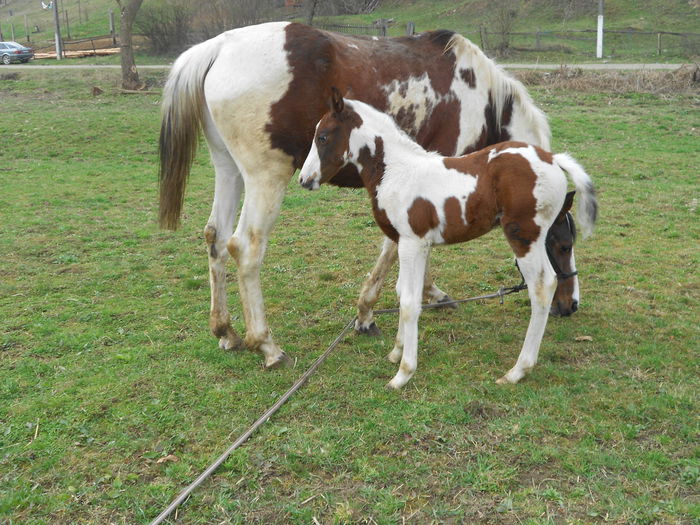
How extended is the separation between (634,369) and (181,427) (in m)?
3.28

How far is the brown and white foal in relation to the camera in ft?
13.2

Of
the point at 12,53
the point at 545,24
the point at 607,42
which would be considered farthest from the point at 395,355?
the point at 12,53

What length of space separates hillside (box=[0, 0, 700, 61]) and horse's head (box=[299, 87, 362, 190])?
23.0 meters

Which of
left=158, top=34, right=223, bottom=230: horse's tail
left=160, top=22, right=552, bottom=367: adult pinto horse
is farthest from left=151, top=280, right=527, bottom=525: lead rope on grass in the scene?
left=158, top=34, right=223, bottom=230: horse's tail

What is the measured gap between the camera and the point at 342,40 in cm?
491

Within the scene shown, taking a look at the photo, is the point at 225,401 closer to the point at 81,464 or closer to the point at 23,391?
the point at 81,464

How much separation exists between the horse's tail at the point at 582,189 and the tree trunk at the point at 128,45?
59.4ft

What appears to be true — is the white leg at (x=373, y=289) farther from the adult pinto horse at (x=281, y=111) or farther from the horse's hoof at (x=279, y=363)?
the horse's hoof at (x=279, y=363)

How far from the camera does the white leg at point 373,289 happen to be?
518 centimetres

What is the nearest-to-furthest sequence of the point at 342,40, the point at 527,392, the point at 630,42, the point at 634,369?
1. the point at 527,392
2. the point at 634,369
3. the point at 342,40
4. the point at 630,42

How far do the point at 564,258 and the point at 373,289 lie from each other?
1.59 m

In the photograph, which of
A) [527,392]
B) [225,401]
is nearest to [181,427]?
[225,401]

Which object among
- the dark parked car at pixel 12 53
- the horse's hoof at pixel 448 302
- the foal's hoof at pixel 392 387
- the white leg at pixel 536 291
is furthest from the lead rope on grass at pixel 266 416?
the dark parked car at pixel 12 53

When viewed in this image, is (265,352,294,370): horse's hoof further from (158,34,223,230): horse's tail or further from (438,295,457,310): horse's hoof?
(438,295,457,310): horse's hoof
